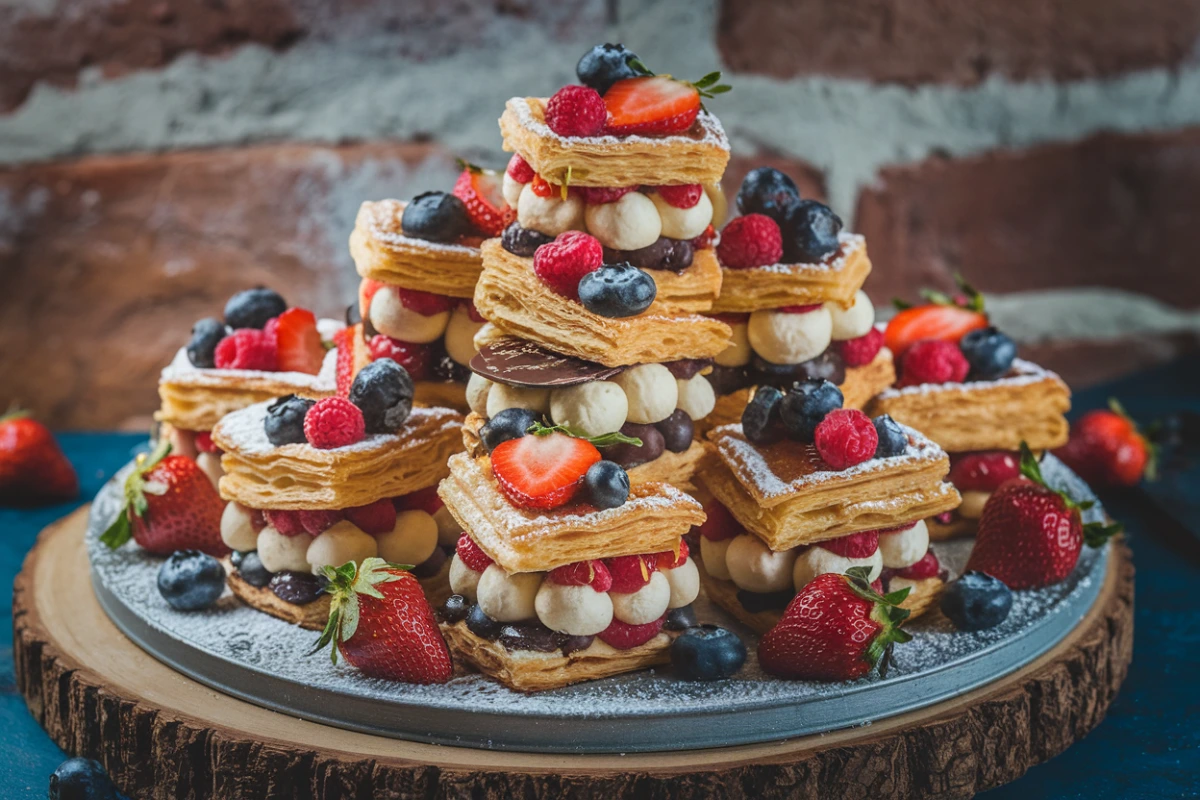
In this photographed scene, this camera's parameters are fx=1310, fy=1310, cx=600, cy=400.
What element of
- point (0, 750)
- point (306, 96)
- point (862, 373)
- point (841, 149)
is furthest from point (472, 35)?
point (0, 750)

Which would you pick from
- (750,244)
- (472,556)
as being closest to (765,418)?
(750,244)

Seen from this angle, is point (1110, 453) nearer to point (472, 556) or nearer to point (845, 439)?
point (845, 439)

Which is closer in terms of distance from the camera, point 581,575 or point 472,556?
point 581,575

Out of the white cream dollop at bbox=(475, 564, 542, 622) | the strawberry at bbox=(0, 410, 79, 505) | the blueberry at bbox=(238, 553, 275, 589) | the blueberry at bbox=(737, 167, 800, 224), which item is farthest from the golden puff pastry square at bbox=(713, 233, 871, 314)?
the strawberry at bbox=(0, 410, 79, 505)

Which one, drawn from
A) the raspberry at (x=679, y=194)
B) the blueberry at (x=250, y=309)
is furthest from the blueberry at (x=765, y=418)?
the blueberry at (x=250, y=309)

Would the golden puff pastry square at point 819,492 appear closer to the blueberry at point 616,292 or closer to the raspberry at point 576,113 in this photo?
the blueberry at point 616,292

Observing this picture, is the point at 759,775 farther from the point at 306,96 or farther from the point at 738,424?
the point at 306,96
